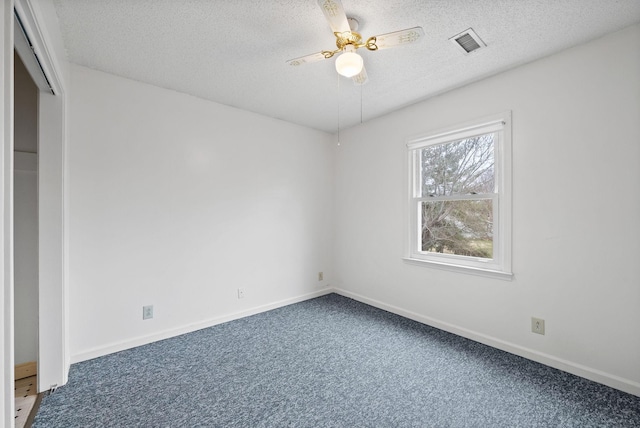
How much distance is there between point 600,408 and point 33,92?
4.52 meters

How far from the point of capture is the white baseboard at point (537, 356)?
6.38 ft

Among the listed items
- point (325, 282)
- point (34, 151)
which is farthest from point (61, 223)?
point (325, 282)

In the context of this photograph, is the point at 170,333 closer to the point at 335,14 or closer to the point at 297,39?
the point at 297,39

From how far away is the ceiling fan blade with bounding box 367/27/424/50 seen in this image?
1.59 metres

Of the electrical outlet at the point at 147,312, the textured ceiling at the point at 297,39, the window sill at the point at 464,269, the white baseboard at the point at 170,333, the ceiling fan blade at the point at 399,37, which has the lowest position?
the white baseboard at the point at 170,333

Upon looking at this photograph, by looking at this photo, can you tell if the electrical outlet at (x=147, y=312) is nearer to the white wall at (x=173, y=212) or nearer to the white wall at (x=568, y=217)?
the white wall at (x=173, y=212)

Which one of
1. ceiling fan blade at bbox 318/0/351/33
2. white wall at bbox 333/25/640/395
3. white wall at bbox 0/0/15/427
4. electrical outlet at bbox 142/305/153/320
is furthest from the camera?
electrical outlet at bbox 142/305/153/320

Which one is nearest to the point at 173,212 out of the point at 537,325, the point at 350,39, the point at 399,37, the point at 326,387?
the point at 326,387

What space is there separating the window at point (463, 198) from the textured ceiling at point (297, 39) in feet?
1.78

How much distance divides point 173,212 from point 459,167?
2.90 m

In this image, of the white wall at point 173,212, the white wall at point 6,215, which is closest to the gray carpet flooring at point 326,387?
the white wall at point 173,212

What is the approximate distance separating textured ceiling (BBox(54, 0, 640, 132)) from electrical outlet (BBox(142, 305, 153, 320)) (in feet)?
6.86

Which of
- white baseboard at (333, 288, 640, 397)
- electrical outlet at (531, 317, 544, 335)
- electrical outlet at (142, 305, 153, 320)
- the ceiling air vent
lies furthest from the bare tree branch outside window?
electrical outlet at (142, 305, 153, 320)

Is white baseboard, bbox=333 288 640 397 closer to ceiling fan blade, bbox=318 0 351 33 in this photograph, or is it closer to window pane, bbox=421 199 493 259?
window pane, bbox=421 199 493 259
